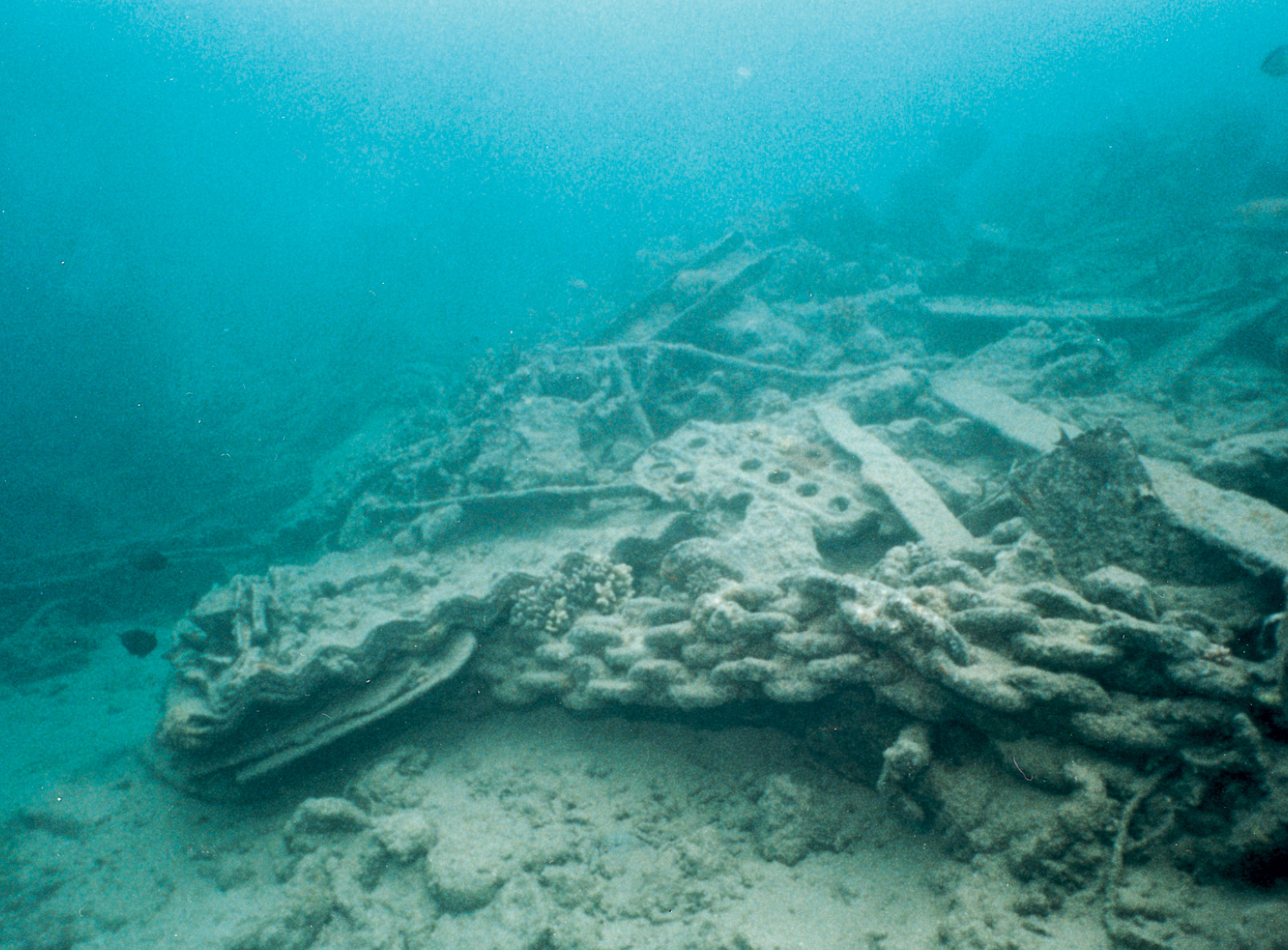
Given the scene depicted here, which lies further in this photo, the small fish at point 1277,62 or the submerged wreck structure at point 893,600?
the small fish at point 1277,62

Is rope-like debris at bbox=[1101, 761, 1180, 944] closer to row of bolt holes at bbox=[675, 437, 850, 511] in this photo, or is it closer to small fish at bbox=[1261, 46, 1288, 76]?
row of bolt holes at bbox=[675, 437, 850, 511]

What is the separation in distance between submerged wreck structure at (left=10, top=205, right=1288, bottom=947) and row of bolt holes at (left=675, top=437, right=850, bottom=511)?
31 millimetres

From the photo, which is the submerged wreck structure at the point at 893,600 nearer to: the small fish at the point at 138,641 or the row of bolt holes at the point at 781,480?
the row of bolt holes at the point at 781,480

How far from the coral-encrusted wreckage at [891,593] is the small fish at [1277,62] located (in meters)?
8.99

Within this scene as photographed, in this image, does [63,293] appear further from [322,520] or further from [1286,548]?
[1286,548]

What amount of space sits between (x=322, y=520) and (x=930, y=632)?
1004 cm

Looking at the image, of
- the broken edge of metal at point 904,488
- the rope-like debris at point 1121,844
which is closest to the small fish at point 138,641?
the broken edge of metal at point 904,488

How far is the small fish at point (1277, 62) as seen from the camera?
12.1 meters

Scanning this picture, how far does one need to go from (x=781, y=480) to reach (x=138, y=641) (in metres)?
8.16

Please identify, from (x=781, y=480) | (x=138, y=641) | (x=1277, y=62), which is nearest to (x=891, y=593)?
(x=781, y=480)

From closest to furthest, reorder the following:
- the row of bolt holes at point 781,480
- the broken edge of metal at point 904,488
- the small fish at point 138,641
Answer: the broken edge of metal at point 904,488
the row of bolt holes at point 781,480
the small fish at point 138,641

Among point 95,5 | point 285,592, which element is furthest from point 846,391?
point 95,5

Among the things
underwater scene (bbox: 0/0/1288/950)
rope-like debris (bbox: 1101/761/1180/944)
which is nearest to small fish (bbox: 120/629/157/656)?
underwater scene (bbox: 0/0/1288/950)

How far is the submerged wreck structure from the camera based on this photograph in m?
2.04
